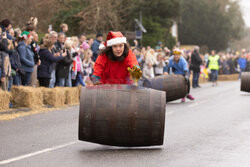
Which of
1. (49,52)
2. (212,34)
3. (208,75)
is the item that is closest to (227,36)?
(212,34)

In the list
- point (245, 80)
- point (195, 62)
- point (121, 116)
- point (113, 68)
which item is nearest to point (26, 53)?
point (113, 68)

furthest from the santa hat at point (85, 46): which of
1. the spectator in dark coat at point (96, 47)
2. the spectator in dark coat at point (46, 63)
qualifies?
the spectator in dark coat at point (46, 63)

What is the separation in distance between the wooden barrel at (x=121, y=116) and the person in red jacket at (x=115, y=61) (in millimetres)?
1038

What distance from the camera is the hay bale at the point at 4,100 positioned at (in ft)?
46.3

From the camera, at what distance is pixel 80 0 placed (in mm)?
37094

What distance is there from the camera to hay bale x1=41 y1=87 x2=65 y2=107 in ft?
53.6

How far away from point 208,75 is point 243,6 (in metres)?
56.7

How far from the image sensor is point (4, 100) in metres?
14.2

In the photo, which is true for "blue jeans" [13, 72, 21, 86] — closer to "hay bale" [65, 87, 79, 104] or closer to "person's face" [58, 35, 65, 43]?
"hay bale" [65, 87, 79, 104]

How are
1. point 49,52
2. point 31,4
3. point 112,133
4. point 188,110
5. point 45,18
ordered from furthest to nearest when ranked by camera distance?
1. point 45,18
2. point 31,4
3. point 49,52
4. point 188,110
5. point 112,133

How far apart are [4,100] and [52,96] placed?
7.84ft

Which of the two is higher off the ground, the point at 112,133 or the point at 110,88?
the point at 110,88

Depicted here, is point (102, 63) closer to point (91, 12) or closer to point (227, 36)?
point (91, 12)

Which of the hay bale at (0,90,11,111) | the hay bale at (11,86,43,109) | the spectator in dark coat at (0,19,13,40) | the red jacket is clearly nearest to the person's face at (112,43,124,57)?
the red jacket
